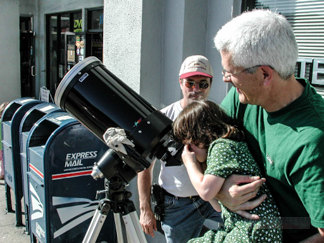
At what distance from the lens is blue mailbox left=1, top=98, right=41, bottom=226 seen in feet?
11.9

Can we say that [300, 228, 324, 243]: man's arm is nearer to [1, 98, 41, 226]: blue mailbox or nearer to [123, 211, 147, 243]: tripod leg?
[123, 211, 147, 243]: tripod leg

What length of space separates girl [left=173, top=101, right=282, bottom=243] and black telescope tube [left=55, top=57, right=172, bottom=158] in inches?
5.9

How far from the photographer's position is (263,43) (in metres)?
1.17

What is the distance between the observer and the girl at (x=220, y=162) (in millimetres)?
1260

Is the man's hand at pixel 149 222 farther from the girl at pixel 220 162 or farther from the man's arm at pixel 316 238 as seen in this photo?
the man's arm at pixel 316 238

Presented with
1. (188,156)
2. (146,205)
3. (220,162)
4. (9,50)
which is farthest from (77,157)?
(9,50)

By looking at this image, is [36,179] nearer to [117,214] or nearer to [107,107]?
[117,214]

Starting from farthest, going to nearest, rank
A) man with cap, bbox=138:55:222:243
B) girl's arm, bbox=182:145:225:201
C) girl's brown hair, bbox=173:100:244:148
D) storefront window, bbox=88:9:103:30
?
storefront window, bbox=88:9:103:30 < man with cap, bbox=138:55:222:243 < girl's brown hair, bbox=173:100:244:148 < girl's arm, bbox=182:145:225:201

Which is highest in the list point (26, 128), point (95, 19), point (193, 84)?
point (95, 19)

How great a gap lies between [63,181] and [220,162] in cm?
185

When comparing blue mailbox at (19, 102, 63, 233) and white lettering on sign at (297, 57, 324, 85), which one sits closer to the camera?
white lettering on sign at (297, 57, 324, 85)

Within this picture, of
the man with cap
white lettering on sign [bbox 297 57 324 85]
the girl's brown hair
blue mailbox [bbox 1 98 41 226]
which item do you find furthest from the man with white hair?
blue mailbox [bbox 1 98 41 226]

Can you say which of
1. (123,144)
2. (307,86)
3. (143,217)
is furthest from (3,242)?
(307,86)

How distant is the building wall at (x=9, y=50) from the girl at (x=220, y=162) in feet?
27.8
